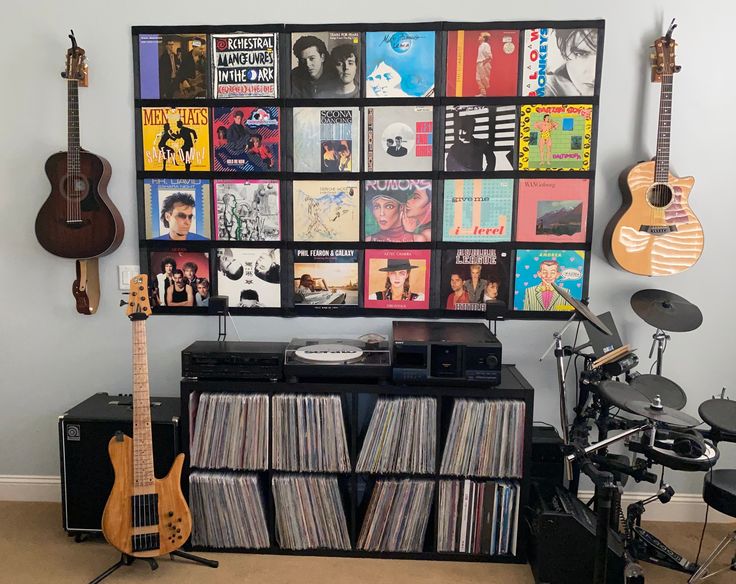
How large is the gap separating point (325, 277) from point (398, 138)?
2.21 ft

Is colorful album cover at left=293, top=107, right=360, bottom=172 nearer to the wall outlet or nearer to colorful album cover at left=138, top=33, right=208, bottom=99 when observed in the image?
colorful album cover at left=138, top=33, right=208, bottom=99

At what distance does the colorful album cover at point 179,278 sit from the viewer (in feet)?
8.27

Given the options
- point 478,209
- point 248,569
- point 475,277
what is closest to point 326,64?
point 478,209

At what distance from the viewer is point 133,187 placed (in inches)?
98.6

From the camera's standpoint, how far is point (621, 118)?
2.36 metres

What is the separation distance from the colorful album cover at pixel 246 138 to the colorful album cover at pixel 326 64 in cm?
18

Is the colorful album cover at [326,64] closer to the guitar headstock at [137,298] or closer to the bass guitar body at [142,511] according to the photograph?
the guitar headstock at [137,298]

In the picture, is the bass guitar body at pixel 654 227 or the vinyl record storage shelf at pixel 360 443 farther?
the bass guitar body at pixel 654 227

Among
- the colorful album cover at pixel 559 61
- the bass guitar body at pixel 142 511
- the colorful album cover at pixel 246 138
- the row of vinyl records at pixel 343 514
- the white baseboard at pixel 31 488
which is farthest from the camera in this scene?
the white baseboard at pixel 31 488

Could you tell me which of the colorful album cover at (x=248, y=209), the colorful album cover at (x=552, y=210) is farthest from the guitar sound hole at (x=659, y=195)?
the colorful album cover at (x=248, y=209)

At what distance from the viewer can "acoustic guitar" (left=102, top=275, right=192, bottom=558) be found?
2074mm

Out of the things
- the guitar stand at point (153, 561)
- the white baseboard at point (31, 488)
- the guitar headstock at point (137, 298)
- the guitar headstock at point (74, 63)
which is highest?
the guitar headstock at point (74, 63)

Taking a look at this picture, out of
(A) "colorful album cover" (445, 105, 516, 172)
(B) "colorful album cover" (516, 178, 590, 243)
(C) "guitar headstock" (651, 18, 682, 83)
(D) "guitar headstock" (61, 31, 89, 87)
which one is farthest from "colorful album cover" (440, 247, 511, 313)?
(D) "guitar headstock" (61, 31, 89, 87)

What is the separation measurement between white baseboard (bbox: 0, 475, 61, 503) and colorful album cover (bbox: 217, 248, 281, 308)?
1214 millimetres
